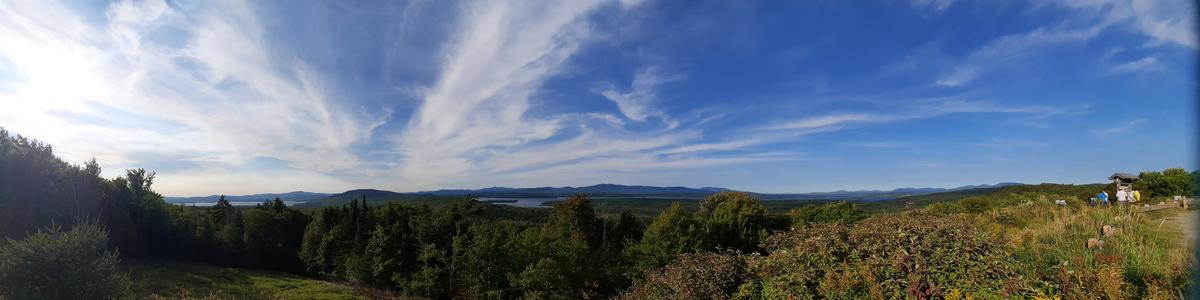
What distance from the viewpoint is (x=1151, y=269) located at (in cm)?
638

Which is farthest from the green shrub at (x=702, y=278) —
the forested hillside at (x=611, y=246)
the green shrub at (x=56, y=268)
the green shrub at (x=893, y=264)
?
the green shrub at (x=56, y=268)

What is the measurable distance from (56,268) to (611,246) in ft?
131

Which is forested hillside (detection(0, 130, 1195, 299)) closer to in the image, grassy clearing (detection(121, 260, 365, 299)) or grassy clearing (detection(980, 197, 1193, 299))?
grassy clearing (detection(980, 197, 1193, 299))

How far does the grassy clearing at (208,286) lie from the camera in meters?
25.0

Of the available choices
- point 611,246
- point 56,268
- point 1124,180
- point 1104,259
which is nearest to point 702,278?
point 1104,259

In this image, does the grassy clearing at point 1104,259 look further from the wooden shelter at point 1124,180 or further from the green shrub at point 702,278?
the wooden shelter at point 1124,180

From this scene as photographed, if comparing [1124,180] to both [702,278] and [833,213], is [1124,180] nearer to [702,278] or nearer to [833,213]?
[833,213]

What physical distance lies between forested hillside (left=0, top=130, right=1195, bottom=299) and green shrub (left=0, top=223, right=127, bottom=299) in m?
0.03

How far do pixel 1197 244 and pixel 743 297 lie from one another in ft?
28.7

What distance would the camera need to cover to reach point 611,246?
47.0 metres

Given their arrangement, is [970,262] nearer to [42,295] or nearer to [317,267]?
[42,295]

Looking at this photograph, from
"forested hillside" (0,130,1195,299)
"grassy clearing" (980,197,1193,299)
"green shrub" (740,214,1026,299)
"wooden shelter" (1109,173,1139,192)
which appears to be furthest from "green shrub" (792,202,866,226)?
"green shrub" (740,214,1026,299)

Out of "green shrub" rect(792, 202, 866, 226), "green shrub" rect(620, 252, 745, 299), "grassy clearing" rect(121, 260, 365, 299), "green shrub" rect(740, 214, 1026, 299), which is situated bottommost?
"grassy clearing" rect(121, 260, 365, 299)

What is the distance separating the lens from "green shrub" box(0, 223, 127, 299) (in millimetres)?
10188
